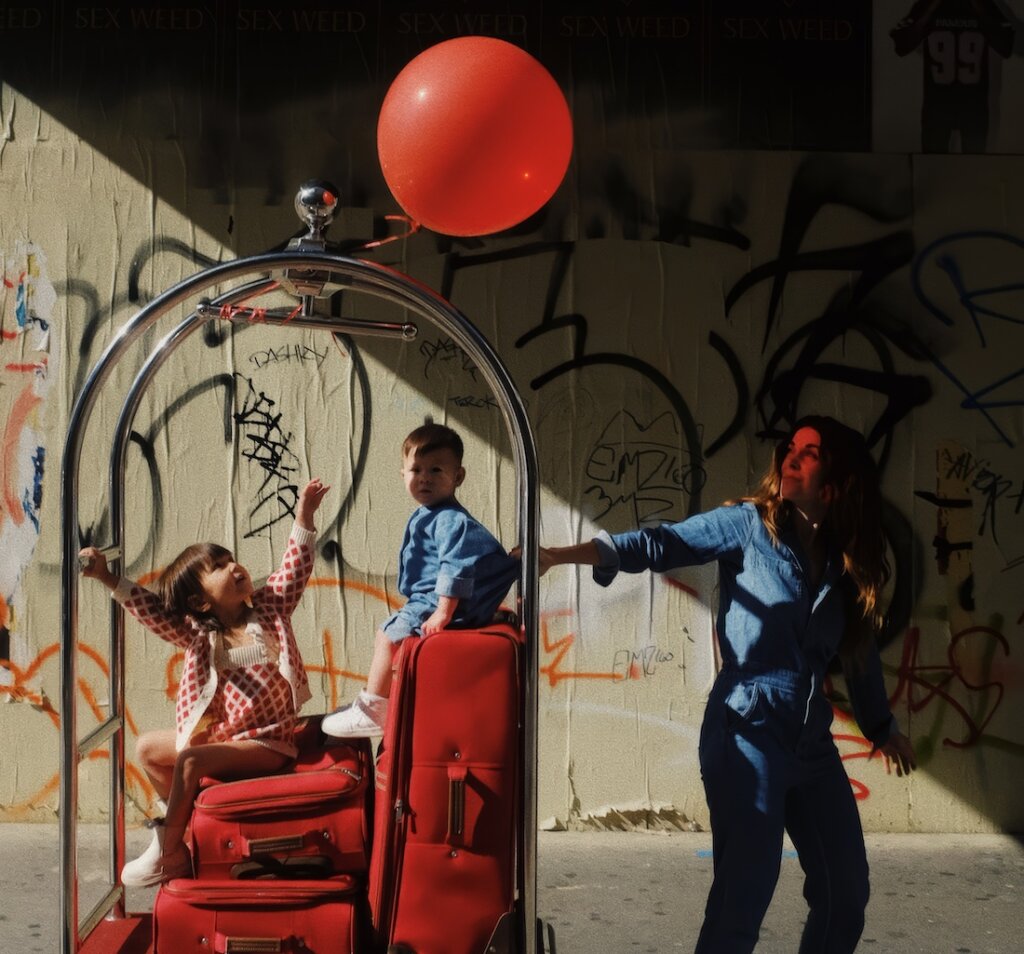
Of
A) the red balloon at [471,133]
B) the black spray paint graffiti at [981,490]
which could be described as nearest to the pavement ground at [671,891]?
the black spray paint graffiti at [981,490]

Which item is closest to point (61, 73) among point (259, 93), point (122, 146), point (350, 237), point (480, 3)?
point (122, 146)

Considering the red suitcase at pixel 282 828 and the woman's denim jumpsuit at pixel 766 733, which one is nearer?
the red suitcase at pixel 282 828

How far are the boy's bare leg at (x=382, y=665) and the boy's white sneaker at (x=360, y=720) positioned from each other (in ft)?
0.66

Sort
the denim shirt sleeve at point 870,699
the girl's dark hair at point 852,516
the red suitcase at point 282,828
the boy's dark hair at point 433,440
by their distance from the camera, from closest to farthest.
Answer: the red suitcase at point 282,828
the girl's dark hair at point 852,516
the denim shirt sleeve at point 870,699
the boy's dark hair at point 433,440

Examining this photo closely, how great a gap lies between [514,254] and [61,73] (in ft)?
5.80

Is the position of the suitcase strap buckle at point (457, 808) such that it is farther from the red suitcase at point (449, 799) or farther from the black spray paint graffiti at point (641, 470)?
the black spray paint graffiti at point (641, 470)

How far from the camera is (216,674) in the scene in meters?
3.01

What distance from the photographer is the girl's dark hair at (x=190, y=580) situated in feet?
10.1

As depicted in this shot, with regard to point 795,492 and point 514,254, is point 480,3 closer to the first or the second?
point 514,254

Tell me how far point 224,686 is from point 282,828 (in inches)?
16.3

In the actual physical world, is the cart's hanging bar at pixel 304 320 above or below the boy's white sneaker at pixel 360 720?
above

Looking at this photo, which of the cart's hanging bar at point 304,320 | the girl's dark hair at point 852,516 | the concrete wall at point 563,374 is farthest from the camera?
the concrete wall at point 563,374

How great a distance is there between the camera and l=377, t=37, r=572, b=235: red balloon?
9.00 feet

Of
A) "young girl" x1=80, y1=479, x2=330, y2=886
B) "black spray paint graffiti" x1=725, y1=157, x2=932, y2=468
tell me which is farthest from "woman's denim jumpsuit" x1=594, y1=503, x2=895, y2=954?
"black spray paint graffiti" x1=725, y1=157, x2=932, y2=468
